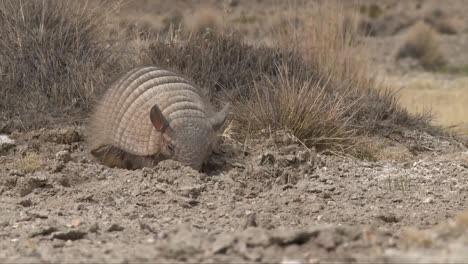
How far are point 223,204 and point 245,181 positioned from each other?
0.72 m

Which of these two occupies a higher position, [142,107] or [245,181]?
[142,107]

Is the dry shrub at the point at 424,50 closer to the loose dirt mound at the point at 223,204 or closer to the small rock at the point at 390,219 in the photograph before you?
the loose dirt mound at the point at 223,204

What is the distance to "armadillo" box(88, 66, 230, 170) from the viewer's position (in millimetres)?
7641

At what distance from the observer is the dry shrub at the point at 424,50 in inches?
1019

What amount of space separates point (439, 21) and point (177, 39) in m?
27.4

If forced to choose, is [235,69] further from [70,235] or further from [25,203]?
[70,235]

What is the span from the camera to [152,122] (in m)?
7.70

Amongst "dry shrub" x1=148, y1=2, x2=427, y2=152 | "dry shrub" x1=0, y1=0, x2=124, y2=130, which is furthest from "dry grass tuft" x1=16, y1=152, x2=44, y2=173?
"dry shrub" x1=148, y1=2, x2=427, y2=152

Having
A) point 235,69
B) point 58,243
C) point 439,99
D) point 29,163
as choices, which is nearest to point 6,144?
point 29,163

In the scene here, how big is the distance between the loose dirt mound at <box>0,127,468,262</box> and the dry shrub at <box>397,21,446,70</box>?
56.5ft

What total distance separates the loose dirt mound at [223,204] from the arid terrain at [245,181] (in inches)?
0.5

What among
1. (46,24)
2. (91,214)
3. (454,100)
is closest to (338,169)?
(91,214)

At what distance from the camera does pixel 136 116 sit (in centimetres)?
800

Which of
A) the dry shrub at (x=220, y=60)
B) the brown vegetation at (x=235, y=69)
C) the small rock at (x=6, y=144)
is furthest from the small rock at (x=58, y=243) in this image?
the dry shrub at (x=220, y=60)
